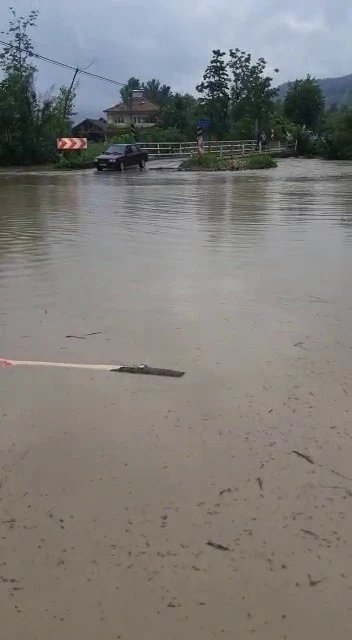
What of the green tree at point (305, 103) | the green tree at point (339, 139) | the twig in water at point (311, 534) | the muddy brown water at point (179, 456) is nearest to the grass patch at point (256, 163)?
the green tree at point (339, 139)

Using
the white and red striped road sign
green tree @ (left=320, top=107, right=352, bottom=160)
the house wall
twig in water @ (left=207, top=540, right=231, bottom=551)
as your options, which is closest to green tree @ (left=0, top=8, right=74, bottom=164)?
the white and red striped road sign

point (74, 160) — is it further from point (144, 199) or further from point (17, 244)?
point (17, 244)

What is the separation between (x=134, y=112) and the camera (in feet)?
317

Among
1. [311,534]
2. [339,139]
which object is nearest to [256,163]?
[339,139]

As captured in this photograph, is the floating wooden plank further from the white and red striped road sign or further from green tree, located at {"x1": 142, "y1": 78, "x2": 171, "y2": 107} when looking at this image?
green tree, located at {"x1": 142, "y1": 78, "x2": 171, "y2": 107}

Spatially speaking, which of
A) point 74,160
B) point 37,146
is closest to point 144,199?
point 74,160

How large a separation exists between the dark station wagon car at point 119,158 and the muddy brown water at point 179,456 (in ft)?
81.4

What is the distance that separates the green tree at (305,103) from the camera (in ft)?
253

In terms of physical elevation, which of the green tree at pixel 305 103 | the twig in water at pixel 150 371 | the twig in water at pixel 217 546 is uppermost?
the green tree at pixel 305 103

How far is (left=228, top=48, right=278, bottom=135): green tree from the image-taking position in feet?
194

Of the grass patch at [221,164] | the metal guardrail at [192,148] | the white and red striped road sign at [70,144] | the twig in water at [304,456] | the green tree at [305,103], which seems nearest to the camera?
the twig in water at [304,456]

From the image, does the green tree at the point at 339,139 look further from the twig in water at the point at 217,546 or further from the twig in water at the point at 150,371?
the twig in water at the point at 217,546

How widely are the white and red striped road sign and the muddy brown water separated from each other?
2799 centimetres

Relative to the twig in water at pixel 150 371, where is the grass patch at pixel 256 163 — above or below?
above
